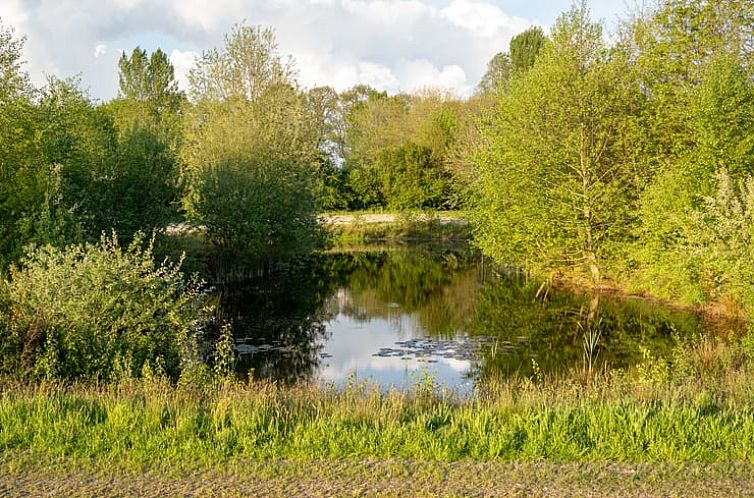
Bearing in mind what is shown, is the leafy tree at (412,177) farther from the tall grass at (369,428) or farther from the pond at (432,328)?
the tall grass at (369,428)

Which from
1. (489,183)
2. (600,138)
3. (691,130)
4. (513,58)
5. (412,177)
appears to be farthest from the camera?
(513,58)

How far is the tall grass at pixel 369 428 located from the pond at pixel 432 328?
9.65ft

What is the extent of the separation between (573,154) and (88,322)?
1922cm

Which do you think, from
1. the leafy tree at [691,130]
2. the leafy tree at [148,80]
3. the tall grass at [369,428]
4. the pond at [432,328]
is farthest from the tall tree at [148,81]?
the tall grass at [369,428]

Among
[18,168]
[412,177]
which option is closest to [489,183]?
[18,168]

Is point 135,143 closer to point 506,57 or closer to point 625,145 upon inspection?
point 625,145

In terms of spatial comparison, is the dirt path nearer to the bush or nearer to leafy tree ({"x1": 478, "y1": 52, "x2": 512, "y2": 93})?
the bush

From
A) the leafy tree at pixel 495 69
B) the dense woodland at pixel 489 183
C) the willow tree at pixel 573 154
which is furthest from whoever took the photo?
the leafy tree at pixel 495 69

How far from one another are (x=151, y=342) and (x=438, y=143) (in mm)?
50066

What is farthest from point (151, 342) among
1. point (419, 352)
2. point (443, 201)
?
point (443, 201)

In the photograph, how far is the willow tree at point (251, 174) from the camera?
29219 mm

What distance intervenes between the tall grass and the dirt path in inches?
10.2

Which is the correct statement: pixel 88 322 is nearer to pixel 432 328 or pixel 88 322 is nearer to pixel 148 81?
pixel 432 328

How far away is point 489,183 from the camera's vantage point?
27719mm
